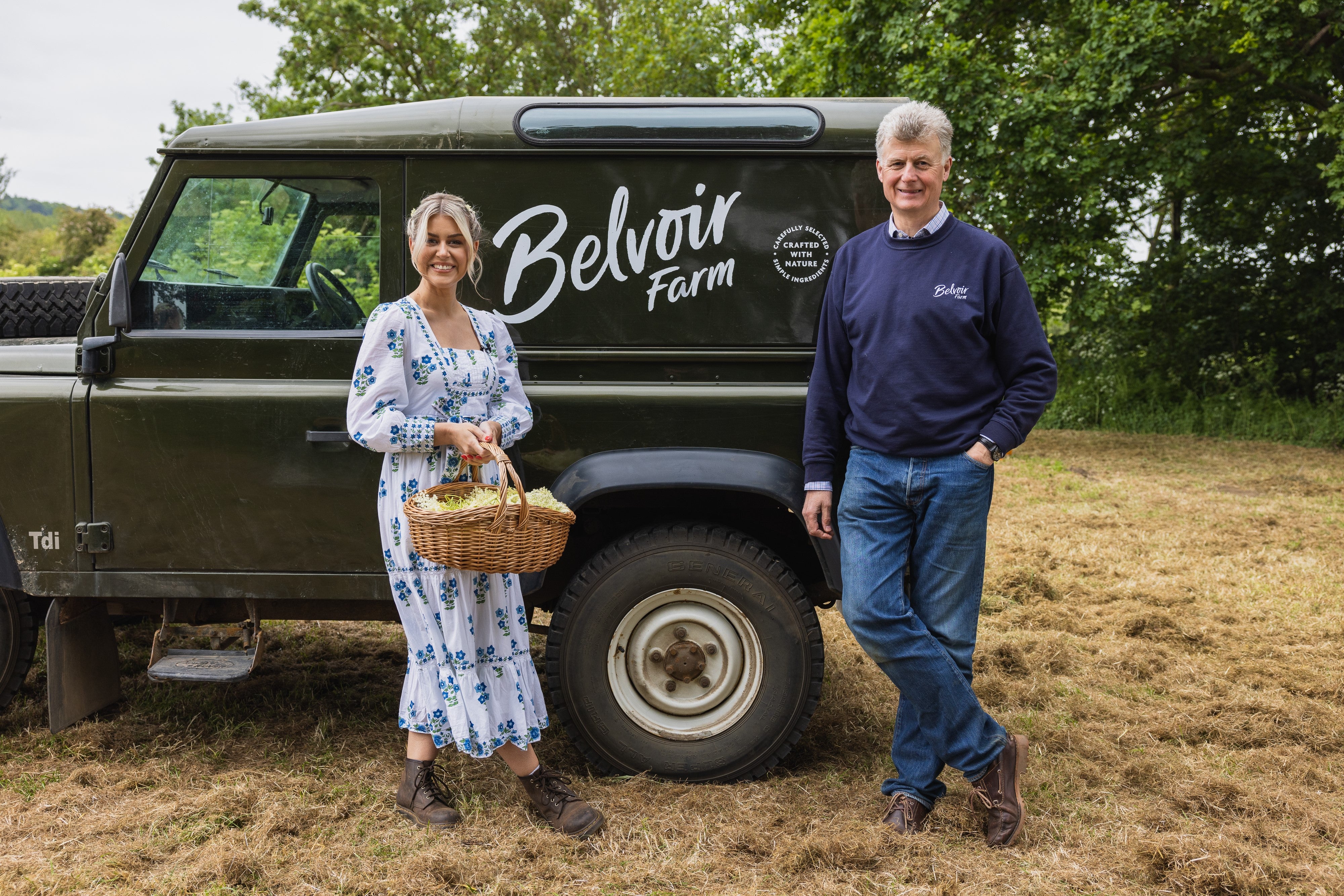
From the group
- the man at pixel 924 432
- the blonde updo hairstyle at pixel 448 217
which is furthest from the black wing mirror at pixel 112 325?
the man at pixel 924 432

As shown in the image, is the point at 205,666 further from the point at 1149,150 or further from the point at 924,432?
the point at 1149,150

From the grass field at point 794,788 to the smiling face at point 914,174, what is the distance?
179 cm

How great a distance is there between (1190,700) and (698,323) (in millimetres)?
2658

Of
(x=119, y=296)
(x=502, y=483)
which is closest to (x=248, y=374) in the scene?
(x=119, y=296)

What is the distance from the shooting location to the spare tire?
13.1 ft

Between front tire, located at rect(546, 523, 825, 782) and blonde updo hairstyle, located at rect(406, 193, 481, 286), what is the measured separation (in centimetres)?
105

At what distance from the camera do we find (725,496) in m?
3.30

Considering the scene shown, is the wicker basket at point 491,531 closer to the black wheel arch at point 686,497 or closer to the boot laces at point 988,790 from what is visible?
the black wheel arch at point 686,497

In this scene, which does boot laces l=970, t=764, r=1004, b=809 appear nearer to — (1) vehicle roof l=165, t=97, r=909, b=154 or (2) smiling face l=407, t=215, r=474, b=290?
(1) vehicle roof l=165, t=97, r=909, b=154

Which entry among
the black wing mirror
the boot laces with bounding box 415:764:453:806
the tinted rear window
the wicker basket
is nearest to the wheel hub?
the wicker basket

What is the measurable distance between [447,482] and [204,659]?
1.21 meters

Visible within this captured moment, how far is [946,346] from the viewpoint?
8.87ft

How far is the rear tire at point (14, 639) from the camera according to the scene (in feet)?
11.6

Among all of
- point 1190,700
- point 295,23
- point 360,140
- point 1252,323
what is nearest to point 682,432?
point 360,140
